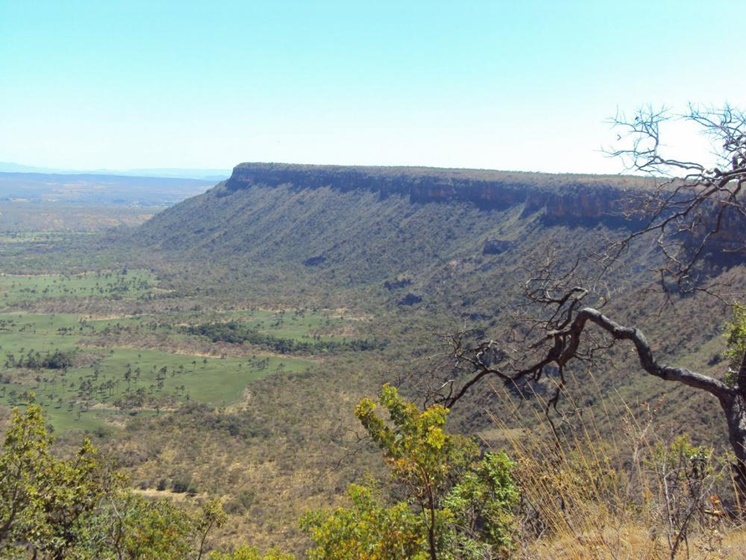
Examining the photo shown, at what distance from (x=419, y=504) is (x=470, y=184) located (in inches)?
3841

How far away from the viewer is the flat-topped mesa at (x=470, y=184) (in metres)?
69.4

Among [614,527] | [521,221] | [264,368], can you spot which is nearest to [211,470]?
[264,368]

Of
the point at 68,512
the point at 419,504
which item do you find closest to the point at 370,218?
the point at 68,512

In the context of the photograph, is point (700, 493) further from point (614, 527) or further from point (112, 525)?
point (112, 525)

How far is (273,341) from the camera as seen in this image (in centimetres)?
7188

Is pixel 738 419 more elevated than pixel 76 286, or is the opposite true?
pixel 738 419

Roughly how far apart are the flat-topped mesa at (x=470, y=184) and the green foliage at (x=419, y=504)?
117ft

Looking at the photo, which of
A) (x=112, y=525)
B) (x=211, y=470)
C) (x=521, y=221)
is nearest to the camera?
(x=112, y=525)

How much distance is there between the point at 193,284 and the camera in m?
108

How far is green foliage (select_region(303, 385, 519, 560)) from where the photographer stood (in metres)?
4.95

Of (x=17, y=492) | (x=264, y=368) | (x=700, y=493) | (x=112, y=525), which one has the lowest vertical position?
(x=264, y=368)

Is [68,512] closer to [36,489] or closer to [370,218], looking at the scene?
[36,489]

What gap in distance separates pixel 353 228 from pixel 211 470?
82.8m

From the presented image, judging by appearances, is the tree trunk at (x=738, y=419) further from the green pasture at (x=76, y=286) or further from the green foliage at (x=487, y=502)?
the green pasture at (x=76, y=286)
